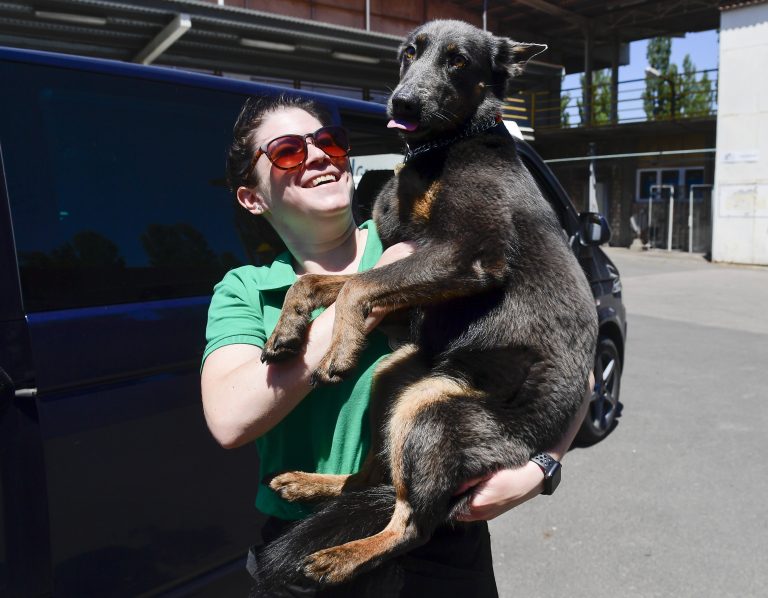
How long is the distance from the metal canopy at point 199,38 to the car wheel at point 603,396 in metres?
4.99

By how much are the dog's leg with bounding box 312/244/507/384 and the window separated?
22.1m

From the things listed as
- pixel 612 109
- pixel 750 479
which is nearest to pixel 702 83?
pixel 612 109

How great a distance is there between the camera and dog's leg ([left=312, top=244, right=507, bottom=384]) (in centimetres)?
173

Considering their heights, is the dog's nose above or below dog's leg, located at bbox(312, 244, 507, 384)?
above

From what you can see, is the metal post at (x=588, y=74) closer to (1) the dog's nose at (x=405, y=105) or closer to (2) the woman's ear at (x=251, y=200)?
(1) the dog's nose at (x=405, y=105)

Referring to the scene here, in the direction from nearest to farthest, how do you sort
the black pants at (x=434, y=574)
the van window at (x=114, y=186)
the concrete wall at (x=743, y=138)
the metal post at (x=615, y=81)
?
1. the black pants at (x=434, y=574)
2. the van window at (x=114, y=186)
3. the concrete wall at (x=743, y=138)
4. the metal post at (x=615, y=81)

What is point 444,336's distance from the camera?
2.02 meters

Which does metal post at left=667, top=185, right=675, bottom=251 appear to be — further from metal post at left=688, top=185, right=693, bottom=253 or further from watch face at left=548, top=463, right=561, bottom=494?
watch face at left=548, top=463, right=561, bottom=494

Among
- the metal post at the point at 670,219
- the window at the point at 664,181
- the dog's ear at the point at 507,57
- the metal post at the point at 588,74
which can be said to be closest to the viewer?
the dog's ear at the point at 507,57

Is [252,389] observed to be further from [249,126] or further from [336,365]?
[249,126]

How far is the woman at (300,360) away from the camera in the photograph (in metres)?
1.62

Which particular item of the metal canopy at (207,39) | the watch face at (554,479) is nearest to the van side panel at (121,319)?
the watch face at (554,479)

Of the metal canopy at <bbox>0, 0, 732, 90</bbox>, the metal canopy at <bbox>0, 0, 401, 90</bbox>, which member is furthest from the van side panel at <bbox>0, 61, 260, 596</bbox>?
the metal canopy at <bbox>0, 0, 732, 90</bbox>

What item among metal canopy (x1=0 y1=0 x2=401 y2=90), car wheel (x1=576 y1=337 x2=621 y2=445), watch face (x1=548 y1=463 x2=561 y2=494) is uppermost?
metal canopy (x1=0 y1=0 x2=401 y2=90)
